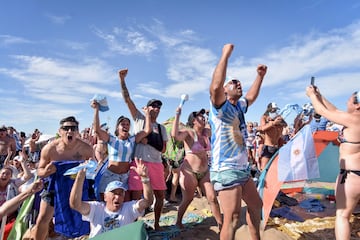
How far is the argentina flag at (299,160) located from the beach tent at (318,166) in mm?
34

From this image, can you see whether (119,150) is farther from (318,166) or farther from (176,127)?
(318,166)

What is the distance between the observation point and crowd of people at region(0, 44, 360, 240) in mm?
2871

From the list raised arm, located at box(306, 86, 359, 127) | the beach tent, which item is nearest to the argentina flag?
the beach tent

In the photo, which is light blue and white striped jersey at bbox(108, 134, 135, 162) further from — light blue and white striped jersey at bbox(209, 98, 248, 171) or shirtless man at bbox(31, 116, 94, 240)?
light blue and white striped jersey at bbox(209, 98, 248, 171)

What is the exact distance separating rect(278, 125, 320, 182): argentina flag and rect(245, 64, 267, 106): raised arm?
36.9 inches

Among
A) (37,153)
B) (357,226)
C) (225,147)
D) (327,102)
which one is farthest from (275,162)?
(37,153)

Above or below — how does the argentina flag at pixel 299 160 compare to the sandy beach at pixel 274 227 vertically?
above

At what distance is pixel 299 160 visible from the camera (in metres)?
3.57

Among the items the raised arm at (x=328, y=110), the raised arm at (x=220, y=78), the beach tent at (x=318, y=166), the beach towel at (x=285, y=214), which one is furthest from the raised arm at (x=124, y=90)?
the beach towel at (x=285, y=214)

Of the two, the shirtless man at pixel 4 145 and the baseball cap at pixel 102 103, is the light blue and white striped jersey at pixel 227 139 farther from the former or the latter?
the shirtless man at pixel 4 145

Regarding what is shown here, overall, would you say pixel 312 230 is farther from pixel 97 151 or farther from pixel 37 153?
pixel 37 153

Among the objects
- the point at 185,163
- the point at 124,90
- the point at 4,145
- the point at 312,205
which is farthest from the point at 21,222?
the point at 312,205

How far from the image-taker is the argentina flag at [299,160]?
11.5 feet

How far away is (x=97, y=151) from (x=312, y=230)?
4430 mm
